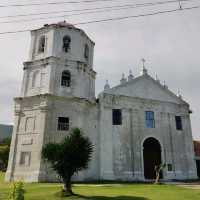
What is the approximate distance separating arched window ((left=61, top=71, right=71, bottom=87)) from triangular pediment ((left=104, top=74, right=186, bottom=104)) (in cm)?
464

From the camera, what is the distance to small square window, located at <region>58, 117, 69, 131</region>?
23.8 meters

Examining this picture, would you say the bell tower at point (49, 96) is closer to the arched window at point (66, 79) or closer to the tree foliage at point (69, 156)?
the arched window at point (66, 79)

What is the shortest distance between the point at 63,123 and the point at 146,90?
11026 millimetres

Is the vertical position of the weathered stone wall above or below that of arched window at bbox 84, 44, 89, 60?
below

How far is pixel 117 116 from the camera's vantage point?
89.4ft

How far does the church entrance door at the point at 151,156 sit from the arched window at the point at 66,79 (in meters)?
10.3

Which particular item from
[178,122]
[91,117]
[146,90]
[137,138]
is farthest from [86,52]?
[178,122]

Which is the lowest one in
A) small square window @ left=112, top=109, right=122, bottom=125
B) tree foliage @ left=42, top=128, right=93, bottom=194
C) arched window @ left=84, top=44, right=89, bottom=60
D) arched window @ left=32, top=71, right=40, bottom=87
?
tree foliage @ left=42, top=128, right=93, bottom=194

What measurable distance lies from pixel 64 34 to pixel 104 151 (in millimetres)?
12910

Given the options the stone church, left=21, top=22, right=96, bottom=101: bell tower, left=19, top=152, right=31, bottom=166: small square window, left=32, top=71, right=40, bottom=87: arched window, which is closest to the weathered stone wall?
the stone church

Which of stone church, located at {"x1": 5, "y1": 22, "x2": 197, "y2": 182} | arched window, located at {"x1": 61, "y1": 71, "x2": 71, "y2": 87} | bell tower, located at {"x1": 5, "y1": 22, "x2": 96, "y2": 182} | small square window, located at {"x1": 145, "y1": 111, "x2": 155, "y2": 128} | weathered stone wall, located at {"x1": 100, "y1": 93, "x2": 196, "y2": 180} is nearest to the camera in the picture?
bell tower, located at {"x1": 5, "y1": 22, "x2": 96, "y2": 182}

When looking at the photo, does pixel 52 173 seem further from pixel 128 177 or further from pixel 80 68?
pixel 80 68

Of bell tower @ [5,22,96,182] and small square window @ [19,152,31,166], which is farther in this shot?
bell tower @ [5,22,96,182]

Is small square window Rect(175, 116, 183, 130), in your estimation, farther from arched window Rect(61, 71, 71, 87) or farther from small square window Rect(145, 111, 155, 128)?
arched window Rect(61, 71, 71, 87)
